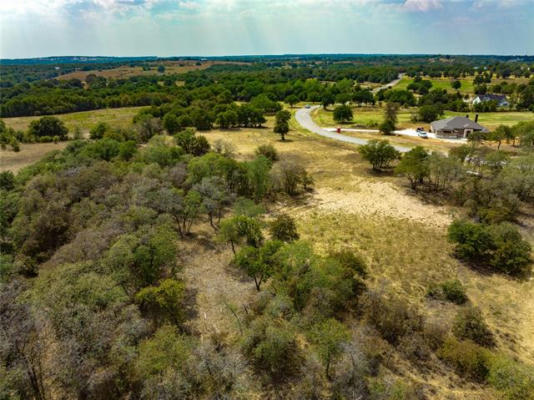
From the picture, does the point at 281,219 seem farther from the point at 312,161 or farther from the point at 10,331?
the point at 312,161

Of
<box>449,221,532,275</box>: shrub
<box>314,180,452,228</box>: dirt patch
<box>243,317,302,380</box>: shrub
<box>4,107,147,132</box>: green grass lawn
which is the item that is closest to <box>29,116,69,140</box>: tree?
<box>4,107,147,132</box>: green grass lawn

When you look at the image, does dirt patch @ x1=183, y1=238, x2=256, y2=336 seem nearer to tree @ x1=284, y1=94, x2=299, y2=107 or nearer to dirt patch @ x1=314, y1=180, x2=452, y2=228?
dirt patch @ x1=314, y1=180, x2=452, y2=228

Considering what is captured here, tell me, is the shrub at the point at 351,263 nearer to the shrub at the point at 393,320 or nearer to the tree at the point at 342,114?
the shrub at the point at 393,320

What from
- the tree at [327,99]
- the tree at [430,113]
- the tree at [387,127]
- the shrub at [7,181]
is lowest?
the shrub at [7,181]

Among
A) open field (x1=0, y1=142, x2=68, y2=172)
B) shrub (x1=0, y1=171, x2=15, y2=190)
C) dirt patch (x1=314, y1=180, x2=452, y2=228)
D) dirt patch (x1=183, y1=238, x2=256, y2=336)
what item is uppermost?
shrub (x1=0, y1=171, x2=15, y2=190)

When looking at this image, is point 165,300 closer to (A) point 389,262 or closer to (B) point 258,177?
(A) point 389,262

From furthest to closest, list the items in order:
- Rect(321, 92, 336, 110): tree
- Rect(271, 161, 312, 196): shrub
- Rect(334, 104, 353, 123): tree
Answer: Rect(321, 92, 336, 110): tree < Rect(334, 104, 353, 123): tree < Rect(271, 161, 312, 196): shrub

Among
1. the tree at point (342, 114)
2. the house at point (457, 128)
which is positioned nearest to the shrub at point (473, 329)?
the house at point (457, 128)

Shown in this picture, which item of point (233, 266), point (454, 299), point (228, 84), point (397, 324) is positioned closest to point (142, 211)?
point (233, 266)
